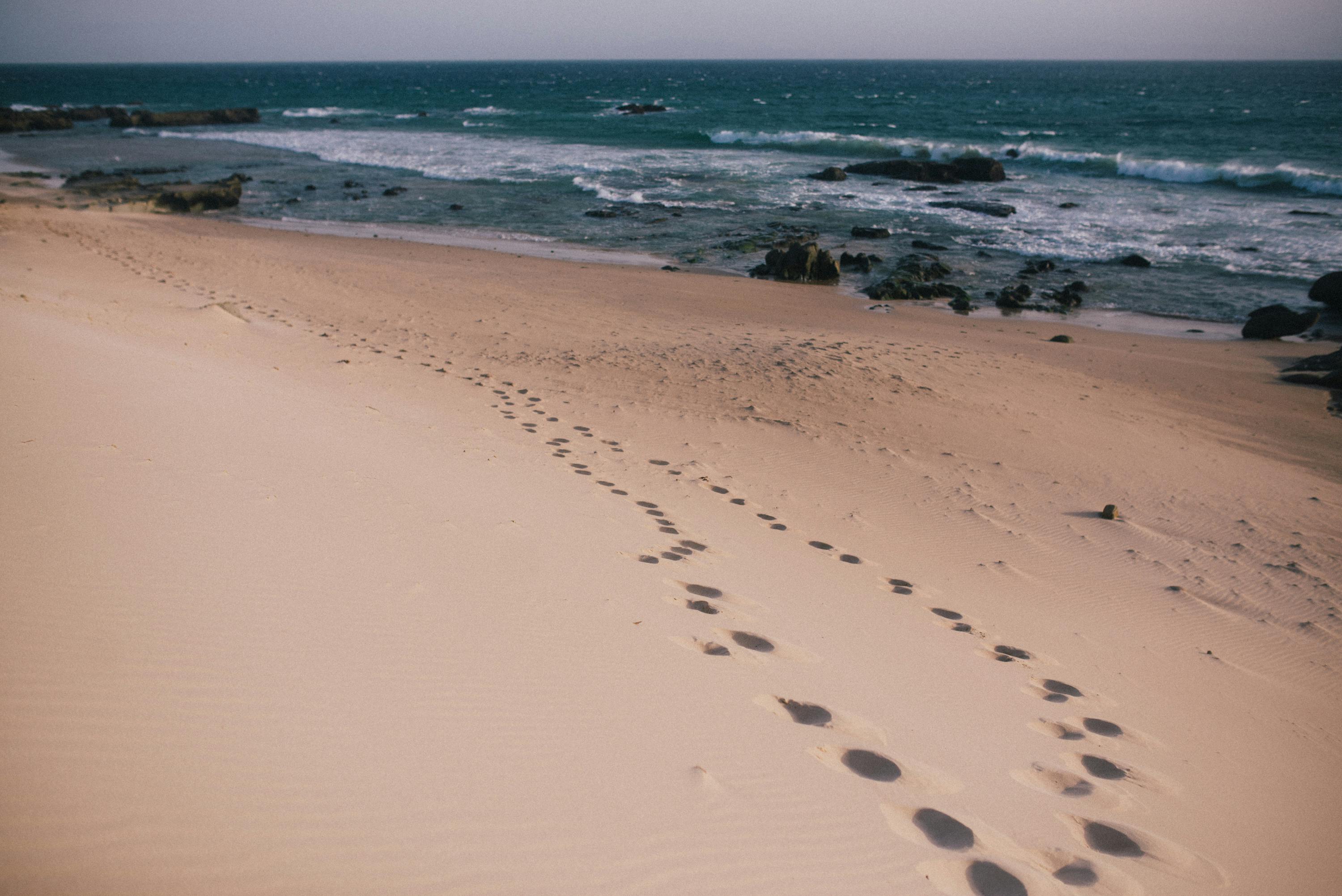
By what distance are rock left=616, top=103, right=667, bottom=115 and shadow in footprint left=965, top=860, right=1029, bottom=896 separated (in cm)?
6111

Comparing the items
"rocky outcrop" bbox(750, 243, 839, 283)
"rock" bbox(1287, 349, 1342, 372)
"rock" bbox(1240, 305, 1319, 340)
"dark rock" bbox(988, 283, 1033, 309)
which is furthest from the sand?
"rocky outcrop" bbox(750, 243, 839, 283)

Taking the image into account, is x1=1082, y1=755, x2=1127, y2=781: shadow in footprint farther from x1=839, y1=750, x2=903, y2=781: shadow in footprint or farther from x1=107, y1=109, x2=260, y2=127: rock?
x1=107, y1=109, x2=260, y2=127: rock

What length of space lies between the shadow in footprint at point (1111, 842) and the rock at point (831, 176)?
1131 inches

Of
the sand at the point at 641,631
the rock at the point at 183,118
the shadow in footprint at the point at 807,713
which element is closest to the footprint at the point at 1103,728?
the sand at the point at 641,631

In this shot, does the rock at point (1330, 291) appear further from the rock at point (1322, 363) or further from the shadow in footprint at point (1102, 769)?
the shadow in footprint at point (1102, 769)

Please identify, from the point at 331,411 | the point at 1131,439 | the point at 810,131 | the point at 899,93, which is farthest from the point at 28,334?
the point at 899,93

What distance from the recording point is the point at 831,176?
1131 inches

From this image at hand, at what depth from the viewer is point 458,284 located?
13312mm

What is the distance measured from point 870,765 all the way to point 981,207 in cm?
2386

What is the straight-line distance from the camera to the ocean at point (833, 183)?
57.5 ft

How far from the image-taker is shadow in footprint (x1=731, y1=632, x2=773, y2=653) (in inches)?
145

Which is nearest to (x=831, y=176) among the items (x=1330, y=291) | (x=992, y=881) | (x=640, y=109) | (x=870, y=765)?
(x=1330, y=291)

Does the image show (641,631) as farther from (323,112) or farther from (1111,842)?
(323,112)

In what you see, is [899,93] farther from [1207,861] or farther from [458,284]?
[1207,861]
